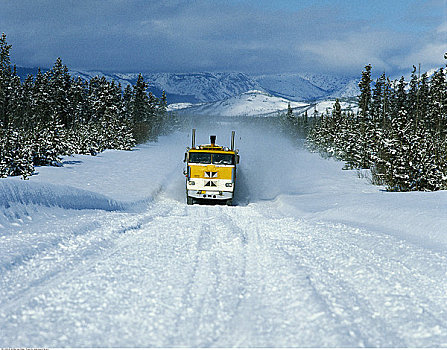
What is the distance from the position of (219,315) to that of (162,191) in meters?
14.8

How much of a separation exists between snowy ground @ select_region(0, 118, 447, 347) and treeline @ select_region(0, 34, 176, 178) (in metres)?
9.46

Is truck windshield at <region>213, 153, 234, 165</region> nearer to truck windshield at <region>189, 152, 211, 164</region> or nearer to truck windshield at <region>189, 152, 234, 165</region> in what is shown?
truck windshield at <region>189, 152, 234, 165</region>

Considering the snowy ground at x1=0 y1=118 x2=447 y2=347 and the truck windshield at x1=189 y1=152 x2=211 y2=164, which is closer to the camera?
the snowy ground at x1=0 y1=118 x2=447 y2=347

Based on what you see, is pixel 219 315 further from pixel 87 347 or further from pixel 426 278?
pixel 426 278

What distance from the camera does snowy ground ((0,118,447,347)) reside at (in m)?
3.36

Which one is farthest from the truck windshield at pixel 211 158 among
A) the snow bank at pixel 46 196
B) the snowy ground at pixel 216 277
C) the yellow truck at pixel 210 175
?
the snowy ground at pixel 216 277

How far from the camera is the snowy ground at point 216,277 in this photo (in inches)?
132

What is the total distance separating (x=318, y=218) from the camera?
34.3 ft

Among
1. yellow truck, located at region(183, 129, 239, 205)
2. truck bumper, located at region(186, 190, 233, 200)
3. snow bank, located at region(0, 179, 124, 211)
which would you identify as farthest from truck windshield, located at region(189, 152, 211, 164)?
snow bank, located at region(0, 179, 124, 211)

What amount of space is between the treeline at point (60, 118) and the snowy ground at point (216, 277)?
9457 mm

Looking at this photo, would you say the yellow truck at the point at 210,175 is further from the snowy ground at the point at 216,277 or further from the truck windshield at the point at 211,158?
the snowy ground at the point at 216,277

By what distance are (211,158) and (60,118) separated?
5131 cm

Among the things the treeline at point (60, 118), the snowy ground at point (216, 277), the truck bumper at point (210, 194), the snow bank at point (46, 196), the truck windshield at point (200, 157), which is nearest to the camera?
the snowy ground at point (216, 277)

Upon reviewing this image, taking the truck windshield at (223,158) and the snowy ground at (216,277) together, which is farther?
the truck windshield at (223,158)
